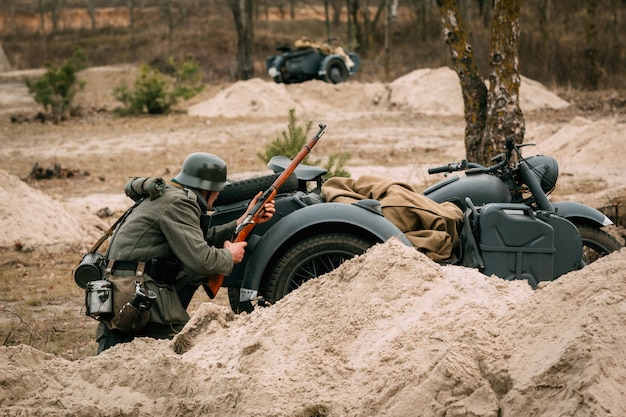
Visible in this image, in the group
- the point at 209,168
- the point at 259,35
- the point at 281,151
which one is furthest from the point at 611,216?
the point at 259,35

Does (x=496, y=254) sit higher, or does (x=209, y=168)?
(x=209, y=168)

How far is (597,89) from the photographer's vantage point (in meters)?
27.4

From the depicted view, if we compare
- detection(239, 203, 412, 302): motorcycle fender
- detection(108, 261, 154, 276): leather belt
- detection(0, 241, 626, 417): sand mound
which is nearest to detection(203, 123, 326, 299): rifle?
detection(239, 203, 412, 302): motorcycle fender

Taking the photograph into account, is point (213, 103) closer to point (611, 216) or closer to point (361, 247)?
point (611, 216)

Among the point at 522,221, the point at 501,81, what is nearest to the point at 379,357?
the point at 522,221

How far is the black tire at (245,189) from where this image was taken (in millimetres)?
6289

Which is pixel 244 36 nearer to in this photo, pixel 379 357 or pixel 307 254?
pixel 307 254

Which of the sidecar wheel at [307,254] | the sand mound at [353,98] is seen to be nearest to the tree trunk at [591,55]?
the sand mound at [353,98]

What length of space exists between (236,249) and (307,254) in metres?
0.46

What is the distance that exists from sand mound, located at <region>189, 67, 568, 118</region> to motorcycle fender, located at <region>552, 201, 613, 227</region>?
57.5 feet

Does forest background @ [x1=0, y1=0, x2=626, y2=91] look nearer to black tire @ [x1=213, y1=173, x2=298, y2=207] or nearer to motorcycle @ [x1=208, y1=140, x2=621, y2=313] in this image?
motorcycle @ [x1=208, y1=140, x2=621, y2=313]

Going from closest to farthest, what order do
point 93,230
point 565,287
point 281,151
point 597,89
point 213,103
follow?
point 565,287 → point 281,151 → point 93,230 → point 213,103 → point 597,89

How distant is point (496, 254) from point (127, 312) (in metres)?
2.46

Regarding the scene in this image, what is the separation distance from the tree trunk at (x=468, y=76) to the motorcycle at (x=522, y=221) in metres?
4.99
